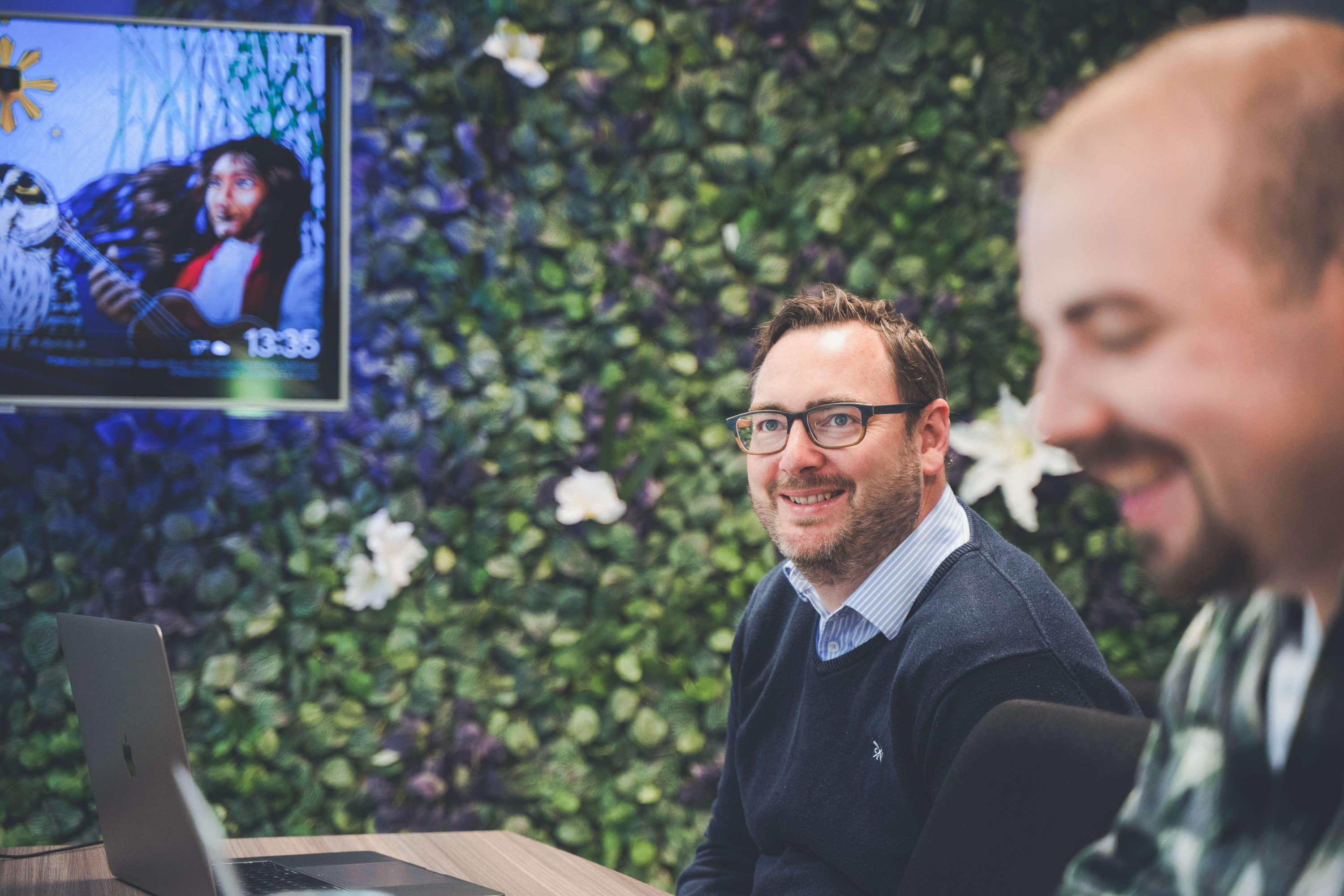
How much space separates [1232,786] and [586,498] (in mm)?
1799

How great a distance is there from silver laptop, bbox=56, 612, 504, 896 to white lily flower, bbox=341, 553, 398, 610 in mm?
801

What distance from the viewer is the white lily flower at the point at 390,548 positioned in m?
2.13

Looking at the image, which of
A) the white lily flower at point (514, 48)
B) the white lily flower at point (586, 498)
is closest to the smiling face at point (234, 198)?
the white lily flower at point (514, 48)

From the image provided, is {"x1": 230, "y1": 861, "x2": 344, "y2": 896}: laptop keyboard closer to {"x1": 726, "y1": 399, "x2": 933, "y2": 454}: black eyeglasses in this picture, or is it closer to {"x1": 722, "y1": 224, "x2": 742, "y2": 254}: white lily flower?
{"x1": 726, "y1": 399, "x2": 933, "y2": 454}: black eyeglasses

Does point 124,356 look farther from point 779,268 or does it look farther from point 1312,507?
point 1312,507

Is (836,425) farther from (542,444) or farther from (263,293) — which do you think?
(263,293)

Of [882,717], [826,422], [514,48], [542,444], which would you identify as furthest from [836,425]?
[514,48]

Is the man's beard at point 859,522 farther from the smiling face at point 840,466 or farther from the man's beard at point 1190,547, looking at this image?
the man's beard at point 1190,547

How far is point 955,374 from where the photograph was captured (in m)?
2.41

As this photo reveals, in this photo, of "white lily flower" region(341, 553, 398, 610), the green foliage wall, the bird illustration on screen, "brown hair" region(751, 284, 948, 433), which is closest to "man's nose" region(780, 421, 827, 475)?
"brown hair" region(751, 284, 948, 433)

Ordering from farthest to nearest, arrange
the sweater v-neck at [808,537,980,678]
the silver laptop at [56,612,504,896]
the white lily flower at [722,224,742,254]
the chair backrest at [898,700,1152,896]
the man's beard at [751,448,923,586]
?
the white lily flower at [722,224,742,254]
the man's beard at [751,448,923,586]
the sweater v-neck at [808,537,980,678]
the silver laptop at [56,612,504,896]
the chair backrest at [898,700,1152,896]

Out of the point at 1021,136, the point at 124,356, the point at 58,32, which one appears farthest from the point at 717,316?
the point at 1021,136

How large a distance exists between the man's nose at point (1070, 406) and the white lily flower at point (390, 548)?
189cm

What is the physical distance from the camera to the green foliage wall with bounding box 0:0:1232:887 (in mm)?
2055
